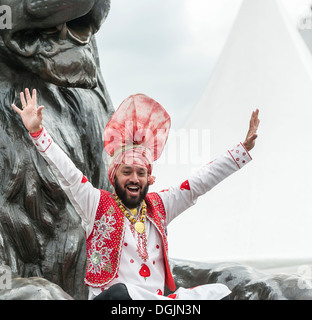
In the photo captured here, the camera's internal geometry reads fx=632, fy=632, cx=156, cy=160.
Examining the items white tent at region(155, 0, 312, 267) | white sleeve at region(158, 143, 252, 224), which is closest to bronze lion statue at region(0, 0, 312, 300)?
white sleeve at region(158, 143, 252, 224)

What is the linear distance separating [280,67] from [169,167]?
224 centimetres

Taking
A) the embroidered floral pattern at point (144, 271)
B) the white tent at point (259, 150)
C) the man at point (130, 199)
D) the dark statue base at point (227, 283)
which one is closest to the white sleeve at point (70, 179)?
the man at point (130, 199)

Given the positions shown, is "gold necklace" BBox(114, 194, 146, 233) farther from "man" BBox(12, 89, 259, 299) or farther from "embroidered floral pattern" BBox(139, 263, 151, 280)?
"embroidered floral pattern" BBox(139, 263, 151, 280)

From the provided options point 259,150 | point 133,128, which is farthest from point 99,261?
point 259,150

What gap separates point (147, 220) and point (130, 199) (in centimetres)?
13

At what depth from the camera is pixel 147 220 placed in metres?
2.00

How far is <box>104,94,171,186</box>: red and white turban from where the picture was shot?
1943 millimetres

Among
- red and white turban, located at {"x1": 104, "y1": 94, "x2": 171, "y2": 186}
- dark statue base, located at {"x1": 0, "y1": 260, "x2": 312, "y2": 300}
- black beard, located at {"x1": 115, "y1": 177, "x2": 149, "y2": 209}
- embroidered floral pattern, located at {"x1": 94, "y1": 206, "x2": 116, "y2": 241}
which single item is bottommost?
dark statue base, located at {"x1": 0, "y1": 260, "x2": 312, "y2": 300}

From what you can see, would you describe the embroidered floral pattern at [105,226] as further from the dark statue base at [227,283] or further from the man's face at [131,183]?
the dark statue base at [227,283]

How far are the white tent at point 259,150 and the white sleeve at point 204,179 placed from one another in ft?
12.1

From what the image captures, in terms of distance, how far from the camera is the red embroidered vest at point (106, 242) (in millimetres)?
1870

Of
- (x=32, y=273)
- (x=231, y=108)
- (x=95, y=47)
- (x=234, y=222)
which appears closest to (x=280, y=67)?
(x=231, y=108)

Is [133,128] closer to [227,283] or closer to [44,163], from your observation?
[44,163]
